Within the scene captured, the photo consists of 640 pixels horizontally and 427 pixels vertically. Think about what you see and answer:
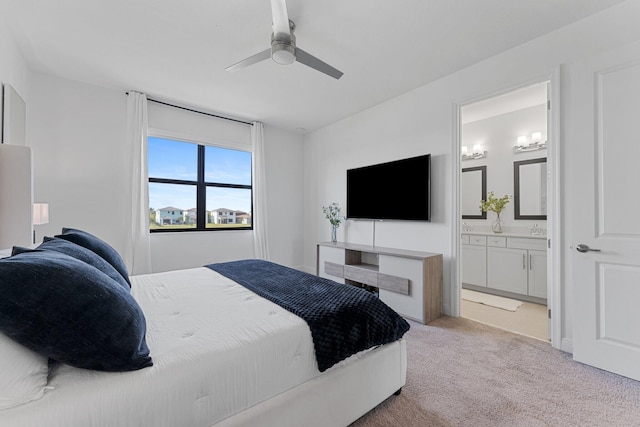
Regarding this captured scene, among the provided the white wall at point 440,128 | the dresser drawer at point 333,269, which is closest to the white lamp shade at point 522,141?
the white wall at point 440,128

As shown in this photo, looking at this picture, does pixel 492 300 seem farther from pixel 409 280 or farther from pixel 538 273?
pixel 409 280

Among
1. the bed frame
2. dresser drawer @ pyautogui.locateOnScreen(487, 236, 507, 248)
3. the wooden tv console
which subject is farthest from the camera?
dresser drawer @ pyautogui.locateOnScreen(487, 236, 507, 248)

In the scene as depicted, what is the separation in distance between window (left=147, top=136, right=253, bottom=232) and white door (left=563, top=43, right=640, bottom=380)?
4.09 m

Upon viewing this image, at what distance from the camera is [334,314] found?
145cm

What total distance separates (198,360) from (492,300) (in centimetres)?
374

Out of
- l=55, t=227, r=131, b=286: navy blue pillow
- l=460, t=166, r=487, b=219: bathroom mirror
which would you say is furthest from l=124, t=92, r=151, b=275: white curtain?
l=460, t=166, r=487, b=219: bathroom mirror

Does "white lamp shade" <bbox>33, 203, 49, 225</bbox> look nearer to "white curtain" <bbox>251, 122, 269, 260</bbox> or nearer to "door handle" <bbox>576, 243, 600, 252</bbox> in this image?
"white curtain" <bbox>251, 122, 269, 260</bbox>

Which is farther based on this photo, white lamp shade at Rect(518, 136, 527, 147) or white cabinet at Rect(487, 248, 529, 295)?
white lamp shade at Rect(518, 136, 527, 147)

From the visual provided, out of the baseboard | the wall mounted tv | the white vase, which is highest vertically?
the wall mounted tv

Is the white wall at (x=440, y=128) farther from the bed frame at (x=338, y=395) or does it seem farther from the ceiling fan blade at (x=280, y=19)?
the ceiling fan blade at (x=280, y=19)

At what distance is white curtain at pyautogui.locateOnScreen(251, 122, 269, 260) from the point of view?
4.52 meters

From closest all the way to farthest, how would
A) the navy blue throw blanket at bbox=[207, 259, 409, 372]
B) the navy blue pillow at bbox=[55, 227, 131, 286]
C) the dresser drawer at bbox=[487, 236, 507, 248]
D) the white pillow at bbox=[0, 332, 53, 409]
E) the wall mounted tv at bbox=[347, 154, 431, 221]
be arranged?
the white pillow at bbox=[0, 332, 53, 409]
the navy blue throw blanket at bbox=[207, 259, 409, 372]
the navy blue pillow at bbox=[55, 227, 131, 286]
the wall mounted tv at bbox=[347, 154, 431, 221]
the dresser drawer at bbox=[487, 236, 507, 248]

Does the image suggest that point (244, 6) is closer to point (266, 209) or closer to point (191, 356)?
point (191, 356)

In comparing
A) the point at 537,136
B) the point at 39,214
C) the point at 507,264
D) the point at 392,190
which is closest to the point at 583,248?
the point at 507,264
